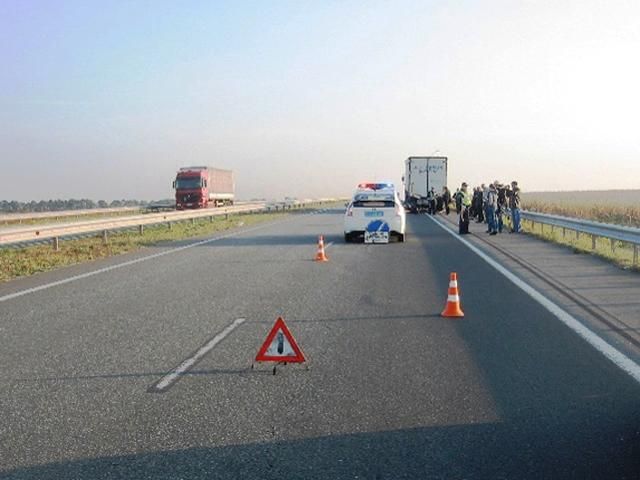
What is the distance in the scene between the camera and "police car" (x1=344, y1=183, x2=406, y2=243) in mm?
22938

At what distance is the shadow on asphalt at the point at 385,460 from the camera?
4.30 m

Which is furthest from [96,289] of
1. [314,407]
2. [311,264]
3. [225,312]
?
[314,407]

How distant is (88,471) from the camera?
4387mm

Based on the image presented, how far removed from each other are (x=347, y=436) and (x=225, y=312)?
17.3 feet

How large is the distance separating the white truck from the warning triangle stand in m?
41.2

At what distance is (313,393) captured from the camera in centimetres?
602

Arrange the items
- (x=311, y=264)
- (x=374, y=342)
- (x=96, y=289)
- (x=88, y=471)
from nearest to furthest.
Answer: (x=88, y=471), (x=374, y=342), (x=96, y=289), (x=311, y=264)

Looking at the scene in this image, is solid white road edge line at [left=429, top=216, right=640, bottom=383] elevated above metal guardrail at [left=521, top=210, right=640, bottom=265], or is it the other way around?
metal guardrail at [left=521, top=210, right=640, bottom=265]

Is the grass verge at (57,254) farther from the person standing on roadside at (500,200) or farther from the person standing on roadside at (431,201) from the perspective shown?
the person standing on roadside at (431,201)

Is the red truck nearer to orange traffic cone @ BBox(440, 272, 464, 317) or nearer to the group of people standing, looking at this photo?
the group of people standing

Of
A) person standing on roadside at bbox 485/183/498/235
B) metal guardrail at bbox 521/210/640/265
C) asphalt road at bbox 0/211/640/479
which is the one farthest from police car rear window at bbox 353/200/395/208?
asphalt road at bbox 0/211/640/479

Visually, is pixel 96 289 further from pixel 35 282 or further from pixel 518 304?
pixel 518 304

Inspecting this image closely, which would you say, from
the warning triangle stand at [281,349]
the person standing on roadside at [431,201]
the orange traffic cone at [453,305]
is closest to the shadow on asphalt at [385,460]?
the warning triangle stand at [281,349]

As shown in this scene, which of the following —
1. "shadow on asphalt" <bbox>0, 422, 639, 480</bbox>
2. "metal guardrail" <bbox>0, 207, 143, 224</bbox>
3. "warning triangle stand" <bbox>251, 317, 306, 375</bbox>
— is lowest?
"metal guardrail" <bbox>0, 207, 143, 224</bbox>
